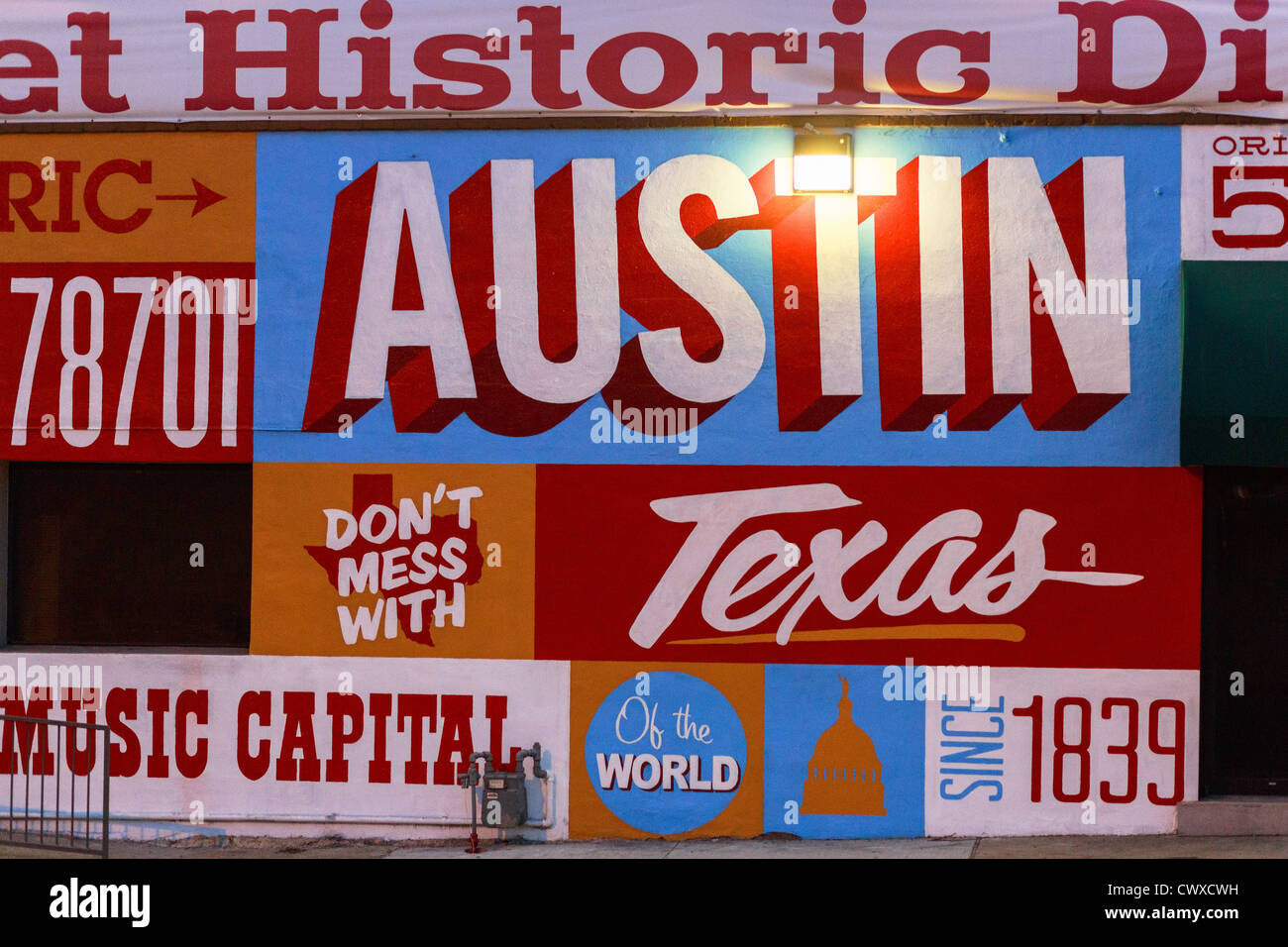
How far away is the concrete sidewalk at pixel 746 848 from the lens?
8.98m

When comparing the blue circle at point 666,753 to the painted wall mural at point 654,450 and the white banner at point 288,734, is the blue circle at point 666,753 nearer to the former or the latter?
the painted wall mural at point 654,450

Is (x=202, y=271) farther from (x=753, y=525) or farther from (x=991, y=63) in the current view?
(x=991, y=63)

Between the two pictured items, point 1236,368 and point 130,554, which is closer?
point 1236,368

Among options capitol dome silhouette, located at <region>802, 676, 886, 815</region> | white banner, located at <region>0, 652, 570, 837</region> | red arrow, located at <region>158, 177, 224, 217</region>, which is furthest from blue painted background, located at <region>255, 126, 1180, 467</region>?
capitol dome silhouette, located at <region>802, 676, 886, 815</region>

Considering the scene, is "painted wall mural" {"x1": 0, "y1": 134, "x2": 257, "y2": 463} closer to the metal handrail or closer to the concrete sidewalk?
the metal handrail

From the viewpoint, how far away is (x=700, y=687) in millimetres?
9641

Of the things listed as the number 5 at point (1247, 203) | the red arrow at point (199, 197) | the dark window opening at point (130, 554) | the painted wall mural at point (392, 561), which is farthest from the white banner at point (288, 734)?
the number 5 at point (1247, 203)

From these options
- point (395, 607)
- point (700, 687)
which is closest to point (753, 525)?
point (700, 687)

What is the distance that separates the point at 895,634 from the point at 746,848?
1.79 metres

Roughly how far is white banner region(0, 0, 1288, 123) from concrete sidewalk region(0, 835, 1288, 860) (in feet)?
16.4

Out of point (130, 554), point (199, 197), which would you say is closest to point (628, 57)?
point (199, 197)

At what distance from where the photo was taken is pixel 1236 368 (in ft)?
29.3

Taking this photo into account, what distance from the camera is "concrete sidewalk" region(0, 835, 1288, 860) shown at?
29.5 feet

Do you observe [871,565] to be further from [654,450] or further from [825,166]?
[825,166]
